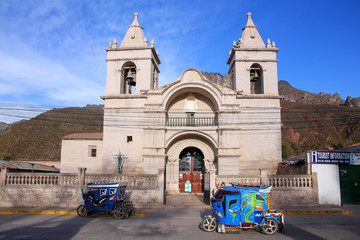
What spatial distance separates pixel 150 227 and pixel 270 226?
4.25 m

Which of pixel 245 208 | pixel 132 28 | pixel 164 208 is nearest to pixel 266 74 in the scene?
pixel 132 28

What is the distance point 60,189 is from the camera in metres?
15.6

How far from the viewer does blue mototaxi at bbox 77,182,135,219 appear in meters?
12.4

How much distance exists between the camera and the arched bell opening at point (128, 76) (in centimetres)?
2247

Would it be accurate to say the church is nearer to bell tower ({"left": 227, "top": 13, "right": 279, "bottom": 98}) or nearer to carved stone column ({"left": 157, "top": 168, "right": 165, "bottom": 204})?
bell tower ({"left": 227, "top": 13, "right": 279, "bottom": 98})

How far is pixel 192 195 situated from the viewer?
66.6 feet

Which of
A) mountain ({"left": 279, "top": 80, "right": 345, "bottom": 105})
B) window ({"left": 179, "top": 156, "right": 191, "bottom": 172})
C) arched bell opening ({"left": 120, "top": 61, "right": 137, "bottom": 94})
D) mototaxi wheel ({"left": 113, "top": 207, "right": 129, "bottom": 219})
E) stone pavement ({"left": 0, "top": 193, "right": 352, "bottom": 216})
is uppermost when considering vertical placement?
mountain ({"left": 279, "top": 80, "right": 345, "bottom": 105})

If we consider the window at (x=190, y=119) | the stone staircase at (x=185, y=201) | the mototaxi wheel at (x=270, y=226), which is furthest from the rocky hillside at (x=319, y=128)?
the mototaxi wheel at (x=270, y=226)

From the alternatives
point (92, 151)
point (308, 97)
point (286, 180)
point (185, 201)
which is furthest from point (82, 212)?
point (308, 97)

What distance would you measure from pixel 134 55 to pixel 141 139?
674 centimetres

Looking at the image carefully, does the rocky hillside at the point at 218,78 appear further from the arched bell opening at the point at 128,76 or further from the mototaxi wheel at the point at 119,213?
the mototaxi wheel at the point at 119,213

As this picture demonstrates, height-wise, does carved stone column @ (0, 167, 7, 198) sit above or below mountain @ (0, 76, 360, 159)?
below

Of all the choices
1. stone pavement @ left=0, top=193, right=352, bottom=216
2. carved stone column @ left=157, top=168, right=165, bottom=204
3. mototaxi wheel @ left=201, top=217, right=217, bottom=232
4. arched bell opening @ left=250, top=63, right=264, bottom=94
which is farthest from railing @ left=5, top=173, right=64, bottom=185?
arched bell opening @ left=250, top=63, right=264, bottom=94

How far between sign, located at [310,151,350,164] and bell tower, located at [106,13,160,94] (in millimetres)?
12368
